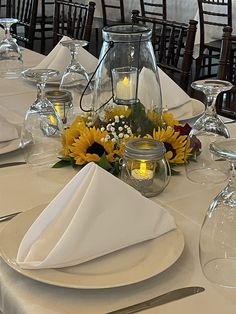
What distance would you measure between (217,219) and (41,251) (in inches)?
10.6

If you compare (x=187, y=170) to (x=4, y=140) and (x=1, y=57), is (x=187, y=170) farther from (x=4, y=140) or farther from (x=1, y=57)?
(x=1, y=57)

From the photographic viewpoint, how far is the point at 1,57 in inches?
90.0

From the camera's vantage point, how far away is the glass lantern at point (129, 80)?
126cm

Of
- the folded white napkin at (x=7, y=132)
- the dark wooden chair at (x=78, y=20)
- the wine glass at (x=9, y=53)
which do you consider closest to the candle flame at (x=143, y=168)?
the folded white napkin at (x=7, y=132)

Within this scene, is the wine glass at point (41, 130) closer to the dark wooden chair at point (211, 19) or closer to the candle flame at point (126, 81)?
the candle flame at point (126, 81)

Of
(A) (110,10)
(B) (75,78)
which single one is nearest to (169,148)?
(B) (75,78)

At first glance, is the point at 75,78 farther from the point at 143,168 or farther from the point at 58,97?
the point at 143,168

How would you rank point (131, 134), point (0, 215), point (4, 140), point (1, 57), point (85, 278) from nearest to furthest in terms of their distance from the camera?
point (85, 278) → point (0, 215) → point (131, 134) → point (4, 140) → point (1, 57)

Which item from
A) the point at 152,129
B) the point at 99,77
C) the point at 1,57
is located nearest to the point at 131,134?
the point at 152,129

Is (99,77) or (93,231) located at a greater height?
(99,77)

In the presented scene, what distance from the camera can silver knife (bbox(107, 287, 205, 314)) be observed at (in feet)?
2.56

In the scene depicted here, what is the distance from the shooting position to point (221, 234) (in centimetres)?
91

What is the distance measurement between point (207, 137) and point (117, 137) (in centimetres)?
20

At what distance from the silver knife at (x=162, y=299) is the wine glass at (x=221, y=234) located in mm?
42
